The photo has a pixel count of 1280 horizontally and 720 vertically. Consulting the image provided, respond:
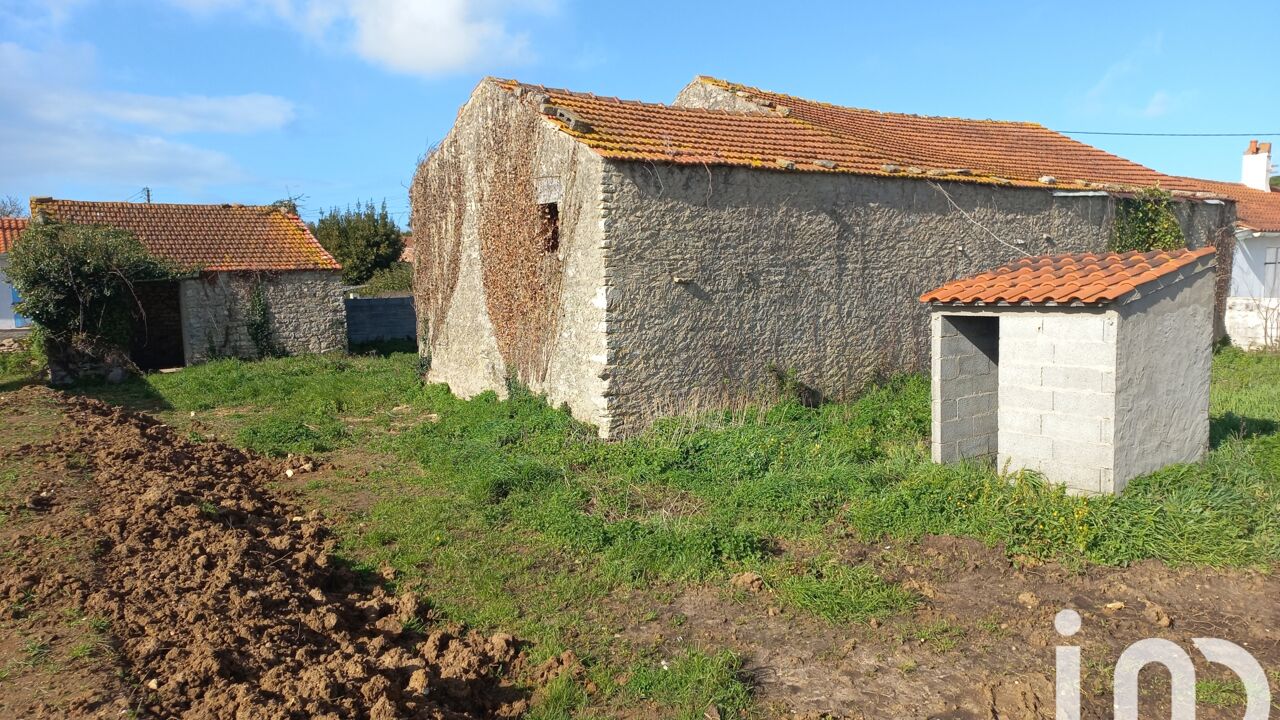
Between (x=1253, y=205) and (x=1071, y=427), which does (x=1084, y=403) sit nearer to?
(x=1071, y=427)

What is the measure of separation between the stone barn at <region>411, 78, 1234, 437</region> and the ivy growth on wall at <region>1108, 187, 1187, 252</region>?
49 centimetres

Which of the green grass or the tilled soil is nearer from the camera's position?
the tilled soil

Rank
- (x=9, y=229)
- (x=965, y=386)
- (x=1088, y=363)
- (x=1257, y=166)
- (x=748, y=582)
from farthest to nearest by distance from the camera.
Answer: (x=1257, y=166) < (x=9, y=229) < (x=965, y=386) < (x=1088, y=363) < (x=748, y=582)

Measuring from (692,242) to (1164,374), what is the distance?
199 inches

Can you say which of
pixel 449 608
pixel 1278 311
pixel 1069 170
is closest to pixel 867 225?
pixel 1069 170

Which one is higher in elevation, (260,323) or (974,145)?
(974,145)

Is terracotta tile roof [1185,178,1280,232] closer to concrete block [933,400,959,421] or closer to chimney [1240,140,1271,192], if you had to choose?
chimney [1240,140,1271,192]

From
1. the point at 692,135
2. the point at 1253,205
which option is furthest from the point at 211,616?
the point at 1253,205

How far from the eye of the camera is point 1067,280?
7.24 meters

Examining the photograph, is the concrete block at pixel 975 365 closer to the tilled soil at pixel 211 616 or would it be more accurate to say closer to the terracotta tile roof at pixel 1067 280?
the terracotta tile roof at pixel 1067 280

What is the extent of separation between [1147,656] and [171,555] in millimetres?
6561

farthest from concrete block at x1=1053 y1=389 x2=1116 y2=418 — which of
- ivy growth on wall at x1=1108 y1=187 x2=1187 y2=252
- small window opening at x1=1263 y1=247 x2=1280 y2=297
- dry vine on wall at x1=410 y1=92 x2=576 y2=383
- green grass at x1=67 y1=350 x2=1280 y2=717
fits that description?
small window opening at x1=1263 y1=247 x2=1280 y2=297

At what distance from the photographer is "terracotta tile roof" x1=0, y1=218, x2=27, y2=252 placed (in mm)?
20906

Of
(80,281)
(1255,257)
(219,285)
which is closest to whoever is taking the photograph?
(80,281)
